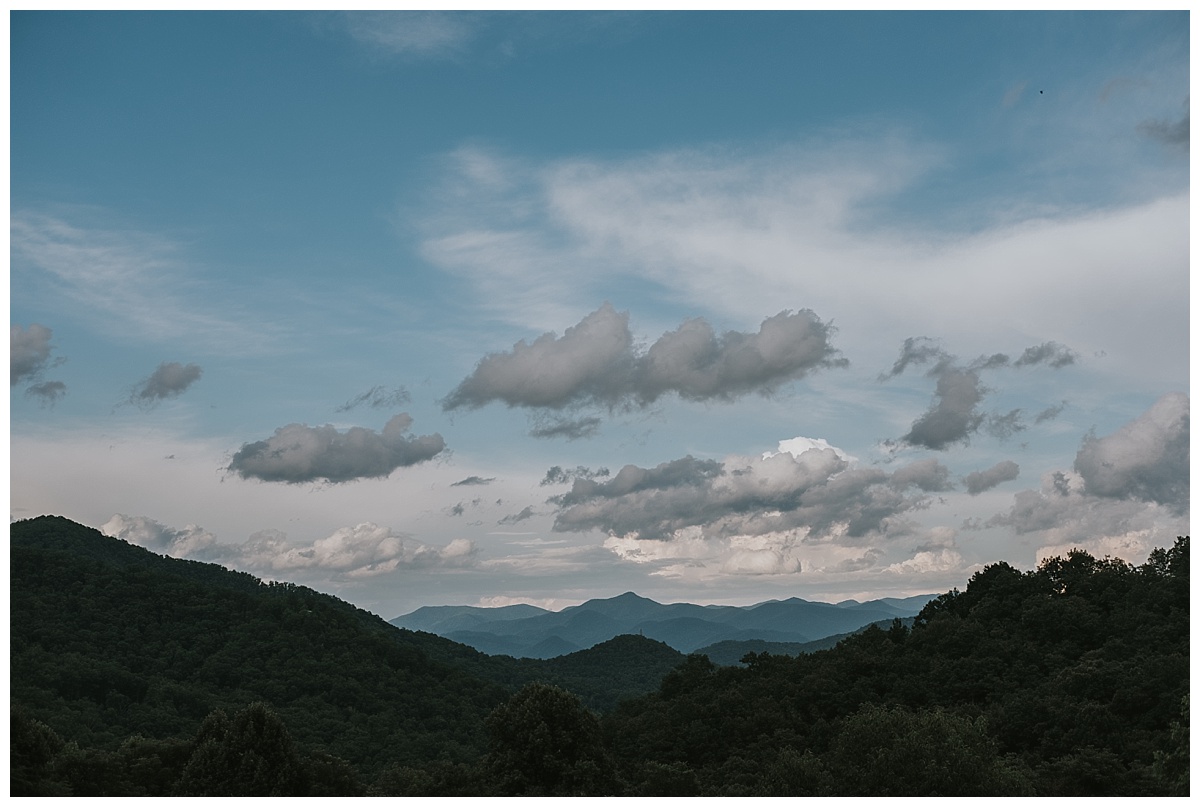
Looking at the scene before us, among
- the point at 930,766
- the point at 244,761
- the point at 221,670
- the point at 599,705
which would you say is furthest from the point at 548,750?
the point at 599,705

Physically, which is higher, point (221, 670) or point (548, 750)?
point (548, 750)

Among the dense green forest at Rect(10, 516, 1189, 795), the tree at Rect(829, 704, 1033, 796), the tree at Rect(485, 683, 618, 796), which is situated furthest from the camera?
the tree at Rect(485, 683, 618, 796)

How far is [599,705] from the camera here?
4781 inches

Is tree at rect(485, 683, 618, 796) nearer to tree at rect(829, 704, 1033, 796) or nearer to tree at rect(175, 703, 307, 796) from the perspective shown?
tree at rect(175, 703, 307, 796)

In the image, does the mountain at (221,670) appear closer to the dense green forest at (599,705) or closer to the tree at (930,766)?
the dense green forest at (599,705)

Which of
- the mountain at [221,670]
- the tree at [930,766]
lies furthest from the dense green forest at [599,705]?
the mountain at [221,670]

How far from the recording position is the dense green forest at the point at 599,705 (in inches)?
1633

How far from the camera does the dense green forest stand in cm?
4147

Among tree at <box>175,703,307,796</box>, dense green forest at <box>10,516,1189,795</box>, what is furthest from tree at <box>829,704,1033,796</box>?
tree at <box>175,703,307,796</box>

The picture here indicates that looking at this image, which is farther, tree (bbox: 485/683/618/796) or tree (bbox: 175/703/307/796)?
tree (bbox: 485/683/618/796)

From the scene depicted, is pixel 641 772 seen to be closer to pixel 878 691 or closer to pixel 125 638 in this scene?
pixel 878 691

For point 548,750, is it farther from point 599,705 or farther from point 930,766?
point 599,705

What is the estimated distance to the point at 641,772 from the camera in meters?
49.8

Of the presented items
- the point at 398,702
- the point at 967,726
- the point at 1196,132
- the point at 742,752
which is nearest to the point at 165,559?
the point at 398,702
